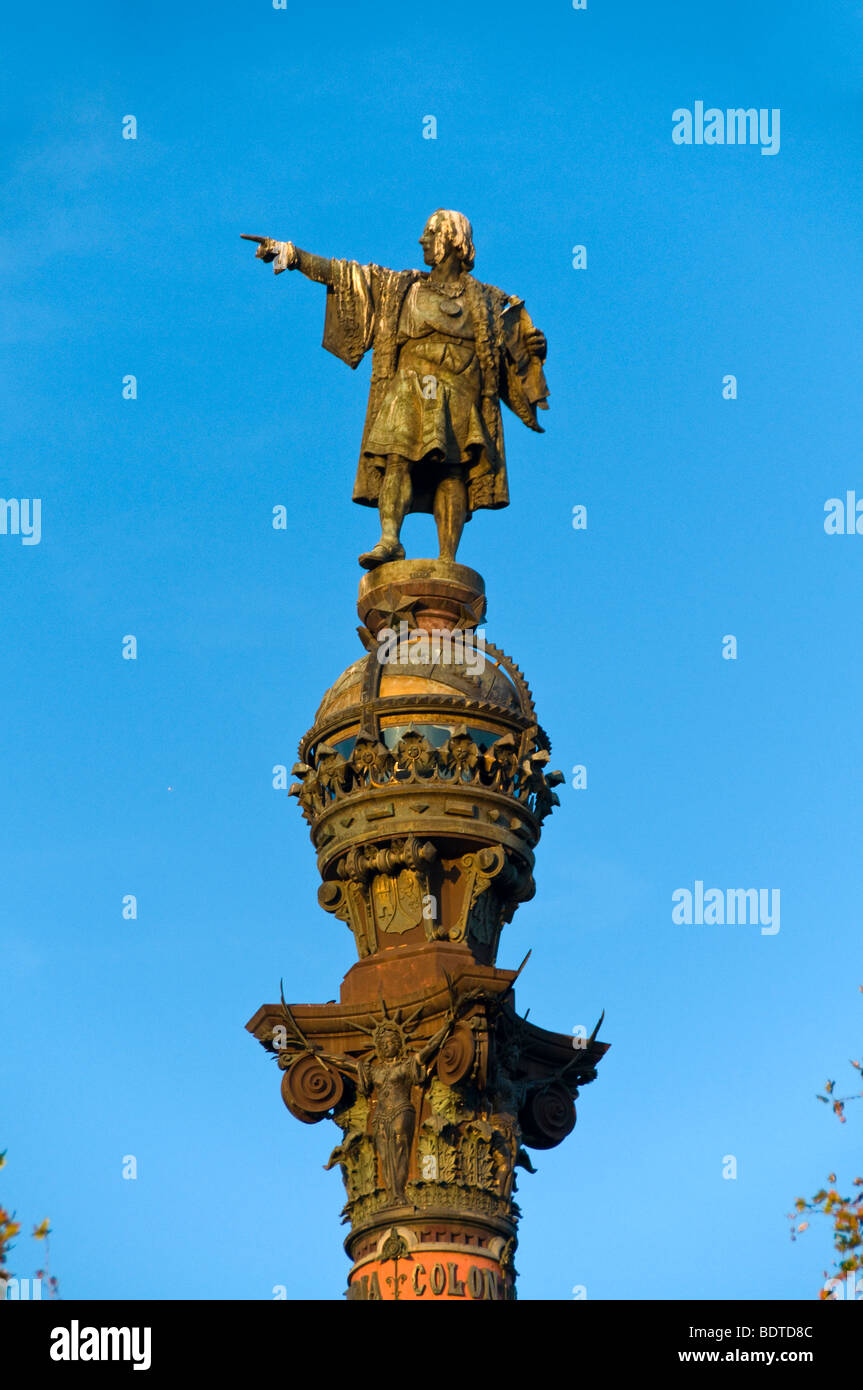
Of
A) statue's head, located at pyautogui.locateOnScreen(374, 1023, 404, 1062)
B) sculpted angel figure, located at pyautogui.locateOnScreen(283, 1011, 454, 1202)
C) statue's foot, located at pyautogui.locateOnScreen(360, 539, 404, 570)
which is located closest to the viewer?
sculpted angel figure, located at pyautogui.locateOnScreen(283, 1011, 454, 1202)

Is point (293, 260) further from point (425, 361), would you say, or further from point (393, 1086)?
point (393, 1086)

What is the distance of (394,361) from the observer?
123 ft

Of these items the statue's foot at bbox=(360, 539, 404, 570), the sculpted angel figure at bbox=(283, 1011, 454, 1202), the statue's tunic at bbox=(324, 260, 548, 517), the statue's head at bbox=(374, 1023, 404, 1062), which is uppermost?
the statue's tunic at bbox=(324, 260, 548, 517)

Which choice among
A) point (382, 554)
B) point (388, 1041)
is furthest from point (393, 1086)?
point (382, 554)

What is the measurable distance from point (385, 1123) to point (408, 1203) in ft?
3.09

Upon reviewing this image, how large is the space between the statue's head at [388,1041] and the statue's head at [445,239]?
10.9 m

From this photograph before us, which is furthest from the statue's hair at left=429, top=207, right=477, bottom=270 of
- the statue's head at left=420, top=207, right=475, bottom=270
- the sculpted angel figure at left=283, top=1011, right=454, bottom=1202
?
the sculpted angel figure at left=283, top=1011, right=454, bottom=1202

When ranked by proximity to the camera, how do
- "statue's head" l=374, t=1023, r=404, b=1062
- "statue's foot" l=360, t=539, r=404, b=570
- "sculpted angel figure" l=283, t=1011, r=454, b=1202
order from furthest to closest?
"statue's foot" l=360, t=539, r=404, b=570 < "statue's head" l=374, t=1023, r=404, b=1062 < "sculpted angel figure" l=283, t=1011, r=454, b=1202

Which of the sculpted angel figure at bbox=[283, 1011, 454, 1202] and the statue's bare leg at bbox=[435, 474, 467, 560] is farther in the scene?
the statue's bare leg at bbox=[435, 474, 467, 560]

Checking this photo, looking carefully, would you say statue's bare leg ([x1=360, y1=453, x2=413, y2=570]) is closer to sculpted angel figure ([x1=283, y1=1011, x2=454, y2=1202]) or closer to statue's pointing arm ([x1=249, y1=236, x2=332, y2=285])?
statue's pointing arm ([x1=249, y1=236, x2=332, y2=285])

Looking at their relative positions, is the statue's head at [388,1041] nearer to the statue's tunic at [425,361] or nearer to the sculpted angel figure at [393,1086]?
the sculpted angel figure at [393,1086]

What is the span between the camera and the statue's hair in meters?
37.3

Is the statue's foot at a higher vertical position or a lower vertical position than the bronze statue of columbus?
lower

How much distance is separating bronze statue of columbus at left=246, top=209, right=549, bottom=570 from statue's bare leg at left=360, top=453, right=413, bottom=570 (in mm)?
19
